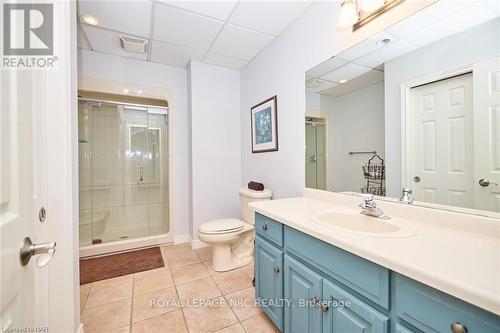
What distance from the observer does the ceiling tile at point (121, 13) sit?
1.65 m

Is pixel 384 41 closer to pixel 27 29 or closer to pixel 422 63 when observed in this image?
pixel 422 63

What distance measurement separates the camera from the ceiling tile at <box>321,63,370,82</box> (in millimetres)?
1398

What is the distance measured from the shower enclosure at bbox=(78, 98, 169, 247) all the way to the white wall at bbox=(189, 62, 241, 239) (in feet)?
2.16

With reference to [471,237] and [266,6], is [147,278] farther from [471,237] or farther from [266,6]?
[266,6]

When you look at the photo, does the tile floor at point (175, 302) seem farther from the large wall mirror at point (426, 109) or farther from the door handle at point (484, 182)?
the door handle at point (484, 182)

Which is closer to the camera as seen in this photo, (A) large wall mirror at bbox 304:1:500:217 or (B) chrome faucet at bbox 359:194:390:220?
(A) large wall mirror at bbox 304:1:500:217

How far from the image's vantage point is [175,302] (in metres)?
1.62

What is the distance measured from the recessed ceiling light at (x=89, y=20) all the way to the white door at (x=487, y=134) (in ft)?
8.63

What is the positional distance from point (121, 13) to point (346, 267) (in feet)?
7.89

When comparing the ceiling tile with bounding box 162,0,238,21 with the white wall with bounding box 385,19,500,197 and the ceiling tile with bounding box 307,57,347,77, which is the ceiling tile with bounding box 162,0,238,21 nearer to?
the ceiling tile with bounding box 307,57,347,77

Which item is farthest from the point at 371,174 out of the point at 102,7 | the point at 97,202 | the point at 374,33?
the point at 97,202

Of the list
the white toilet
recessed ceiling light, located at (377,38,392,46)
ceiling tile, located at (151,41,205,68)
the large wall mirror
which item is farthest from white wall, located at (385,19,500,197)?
ceiling tile, located at (151,41,205,68)

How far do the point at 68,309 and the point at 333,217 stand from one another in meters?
1.51

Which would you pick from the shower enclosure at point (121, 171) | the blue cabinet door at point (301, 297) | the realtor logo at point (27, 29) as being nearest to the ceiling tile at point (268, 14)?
the realtor logo at point (27, 29)
